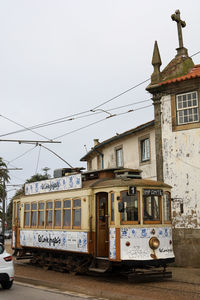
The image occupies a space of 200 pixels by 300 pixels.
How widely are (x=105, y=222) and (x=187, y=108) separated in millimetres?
6943

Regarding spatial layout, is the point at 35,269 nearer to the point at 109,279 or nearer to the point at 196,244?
the point at 109,279

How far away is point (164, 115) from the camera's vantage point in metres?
18.0

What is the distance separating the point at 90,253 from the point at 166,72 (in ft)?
31.5

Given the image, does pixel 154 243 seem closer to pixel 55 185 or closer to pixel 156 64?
pixel 55 185

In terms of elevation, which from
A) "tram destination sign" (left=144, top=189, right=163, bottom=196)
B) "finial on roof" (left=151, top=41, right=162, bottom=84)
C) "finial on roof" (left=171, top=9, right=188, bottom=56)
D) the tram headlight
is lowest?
the tram headlight

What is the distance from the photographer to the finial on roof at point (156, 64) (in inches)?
728

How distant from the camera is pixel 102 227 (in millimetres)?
13125

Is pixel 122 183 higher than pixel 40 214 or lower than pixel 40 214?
higher

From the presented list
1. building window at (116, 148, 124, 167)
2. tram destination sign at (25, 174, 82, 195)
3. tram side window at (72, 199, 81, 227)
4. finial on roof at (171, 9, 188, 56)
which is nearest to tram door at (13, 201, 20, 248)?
tram destination sign at (25, 174, 82, 195)

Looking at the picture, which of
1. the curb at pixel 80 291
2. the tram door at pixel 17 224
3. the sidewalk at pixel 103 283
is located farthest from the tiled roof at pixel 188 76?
the curb at pixel 80 291

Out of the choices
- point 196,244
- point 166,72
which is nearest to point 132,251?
point 196,244

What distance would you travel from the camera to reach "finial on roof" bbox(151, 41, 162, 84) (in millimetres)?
18484

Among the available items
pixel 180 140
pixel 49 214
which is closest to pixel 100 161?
pixel 180 140

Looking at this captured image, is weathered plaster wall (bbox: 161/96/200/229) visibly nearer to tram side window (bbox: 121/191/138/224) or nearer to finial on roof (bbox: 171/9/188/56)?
finial on roof (bbox: 171/9/188/56)
